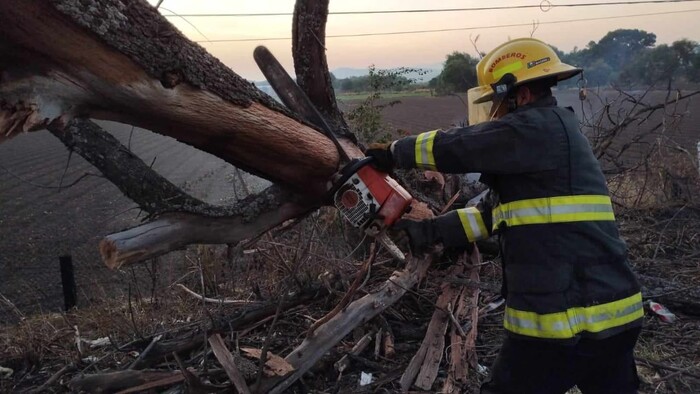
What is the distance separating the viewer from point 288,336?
3.72 meters

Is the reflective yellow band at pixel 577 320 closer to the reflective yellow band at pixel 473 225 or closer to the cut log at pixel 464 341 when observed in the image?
the reflective yellow band at pixel 473 225

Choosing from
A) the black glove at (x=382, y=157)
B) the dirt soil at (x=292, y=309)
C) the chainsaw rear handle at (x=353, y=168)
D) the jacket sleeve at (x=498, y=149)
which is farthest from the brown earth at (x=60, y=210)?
the jacket sleeve at (x=498, y=149)

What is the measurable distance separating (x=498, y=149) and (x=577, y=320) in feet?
2.33

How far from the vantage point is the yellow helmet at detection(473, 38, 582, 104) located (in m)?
2.25

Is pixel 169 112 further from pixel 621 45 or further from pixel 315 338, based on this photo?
pixel 621 45

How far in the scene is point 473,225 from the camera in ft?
8.76

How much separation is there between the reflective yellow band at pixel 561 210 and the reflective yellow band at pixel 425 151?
366 millimetres

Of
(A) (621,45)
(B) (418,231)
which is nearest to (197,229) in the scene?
(B) (418,231)

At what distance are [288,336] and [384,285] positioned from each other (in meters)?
0.79

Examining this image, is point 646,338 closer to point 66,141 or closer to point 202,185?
point 66,141

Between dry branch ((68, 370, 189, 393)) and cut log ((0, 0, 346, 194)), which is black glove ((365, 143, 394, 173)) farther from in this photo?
dry branch ((68, 370, 189, 393))

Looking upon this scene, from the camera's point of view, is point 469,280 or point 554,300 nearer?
point 554,300

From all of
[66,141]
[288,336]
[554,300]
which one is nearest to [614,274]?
[554,300]

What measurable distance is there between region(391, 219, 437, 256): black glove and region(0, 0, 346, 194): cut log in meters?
0.59
